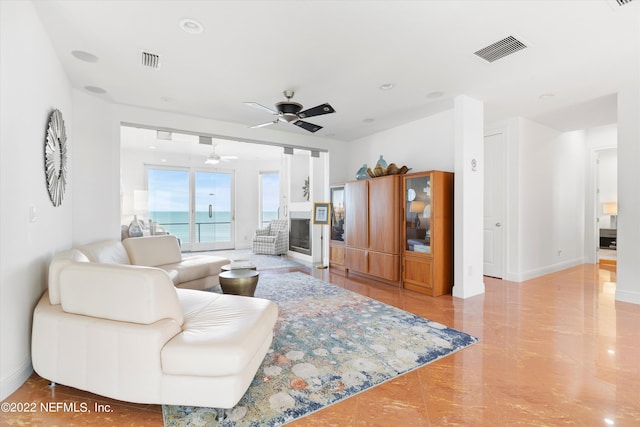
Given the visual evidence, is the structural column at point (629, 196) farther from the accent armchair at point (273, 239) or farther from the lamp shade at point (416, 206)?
the accent armchair at point (273, 239)

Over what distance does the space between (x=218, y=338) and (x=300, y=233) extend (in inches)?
233

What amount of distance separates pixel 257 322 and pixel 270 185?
7443 millimetres

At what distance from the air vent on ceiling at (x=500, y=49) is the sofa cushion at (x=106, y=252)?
173 inches

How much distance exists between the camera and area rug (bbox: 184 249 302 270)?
6492 mm

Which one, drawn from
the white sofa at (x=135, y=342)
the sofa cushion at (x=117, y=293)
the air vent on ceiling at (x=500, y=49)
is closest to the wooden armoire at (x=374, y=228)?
the air vent on ceiling at (x=500, y=49)

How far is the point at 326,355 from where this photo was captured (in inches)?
95.3

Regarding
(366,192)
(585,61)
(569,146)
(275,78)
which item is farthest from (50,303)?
(569,146)

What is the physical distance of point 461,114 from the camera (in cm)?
391

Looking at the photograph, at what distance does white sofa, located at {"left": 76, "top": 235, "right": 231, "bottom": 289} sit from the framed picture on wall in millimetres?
2120

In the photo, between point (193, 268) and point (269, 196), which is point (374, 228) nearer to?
point (193, 268)

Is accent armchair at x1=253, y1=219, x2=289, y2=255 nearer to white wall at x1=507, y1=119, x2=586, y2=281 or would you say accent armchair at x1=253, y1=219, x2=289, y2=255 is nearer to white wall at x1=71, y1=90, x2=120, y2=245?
white wall at x1=71, y1=90, x2=120, y2=245

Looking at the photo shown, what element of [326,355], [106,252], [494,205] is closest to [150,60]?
[106,252]

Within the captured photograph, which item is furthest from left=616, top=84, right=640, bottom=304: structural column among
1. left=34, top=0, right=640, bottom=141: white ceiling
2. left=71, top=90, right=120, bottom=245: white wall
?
left=71, top=90, right=120, bottom=245: white wall

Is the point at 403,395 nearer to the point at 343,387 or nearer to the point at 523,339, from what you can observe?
the point at 343,387
